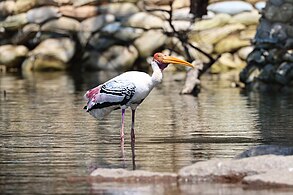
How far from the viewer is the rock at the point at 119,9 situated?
34.1 meters

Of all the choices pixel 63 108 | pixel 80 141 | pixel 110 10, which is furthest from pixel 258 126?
pixel 110 10

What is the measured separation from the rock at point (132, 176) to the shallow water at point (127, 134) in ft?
0.60

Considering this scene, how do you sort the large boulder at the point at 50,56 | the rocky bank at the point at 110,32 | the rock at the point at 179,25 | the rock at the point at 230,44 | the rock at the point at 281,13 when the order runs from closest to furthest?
the rock at the point at 281,13 < the rock at the point at 230,44 < the rock at the point at 179,25 < the rocky bank at the point at 110,32 < the large boulder at the point at 50,56

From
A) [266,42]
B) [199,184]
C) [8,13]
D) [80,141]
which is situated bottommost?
[8,13]

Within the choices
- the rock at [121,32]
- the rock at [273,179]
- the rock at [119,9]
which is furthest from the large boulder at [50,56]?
the rock at [273,179]

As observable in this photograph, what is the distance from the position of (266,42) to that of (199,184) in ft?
44.0

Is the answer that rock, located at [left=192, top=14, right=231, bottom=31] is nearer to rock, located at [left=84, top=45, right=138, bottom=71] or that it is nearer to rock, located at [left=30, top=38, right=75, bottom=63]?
rock, located at [left=84, top=45, right=138, bottom=71]

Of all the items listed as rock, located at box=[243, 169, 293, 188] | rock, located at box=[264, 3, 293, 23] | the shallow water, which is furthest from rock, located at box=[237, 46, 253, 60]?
rock, located at box=[243, 169, 293, 188]

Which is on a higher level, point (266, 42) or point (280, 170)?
point (280, 170)

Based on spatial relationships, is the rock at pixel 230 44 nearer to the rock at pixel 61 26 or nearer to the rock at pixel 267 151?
the rock at pixel 61 26

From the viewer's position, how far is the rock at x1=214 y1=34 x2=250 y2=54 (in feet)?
103

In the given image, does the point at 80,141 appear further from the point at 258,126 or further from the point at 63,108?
the point at 63,108

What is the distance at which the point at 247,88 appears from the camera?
23328 millimetres

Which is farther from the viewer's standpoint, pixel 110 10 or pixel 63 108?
pixel 110 10
